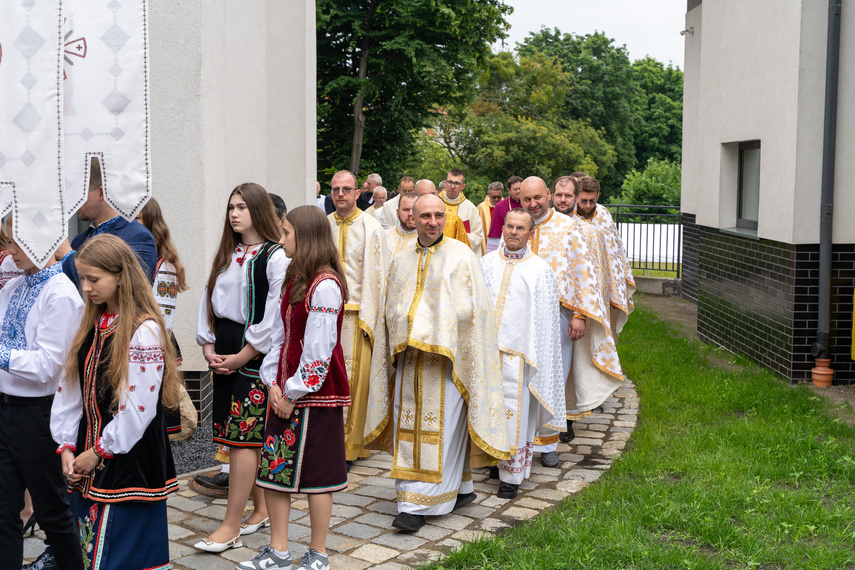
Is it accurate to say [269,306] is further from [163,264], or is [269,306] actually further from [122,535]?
[122,535]

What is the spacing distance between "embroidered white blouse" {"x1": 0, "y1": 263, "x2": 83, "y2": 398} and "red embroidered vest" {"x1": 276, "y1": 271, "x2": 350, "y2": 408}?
43.6 inches

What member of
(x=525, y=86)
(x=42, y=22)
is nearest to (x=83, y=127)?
(x=42, y=22)

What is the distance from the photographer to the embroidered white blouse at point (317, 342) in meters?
4.50

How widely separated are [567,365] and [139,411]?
194 inches

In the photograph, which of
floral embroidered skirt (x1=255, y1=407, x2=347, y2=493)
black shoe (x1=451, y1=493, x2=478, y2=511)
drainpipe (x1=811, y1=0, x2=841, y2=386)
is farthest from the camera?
drainpipe (x1=811, y1=0, x2=841, y2=386)

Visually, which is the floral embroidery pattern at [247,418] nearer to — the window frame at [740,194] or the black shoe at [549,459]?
the black shoe at [549,459]

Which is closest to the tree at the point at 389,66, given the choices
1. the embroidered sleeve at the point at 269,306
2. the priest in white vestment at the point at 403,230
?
the priest in white vestment at the point at 403,230

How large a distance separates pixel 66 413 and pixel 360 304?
347 centimetres

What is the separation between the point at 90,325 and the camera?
3.69 m

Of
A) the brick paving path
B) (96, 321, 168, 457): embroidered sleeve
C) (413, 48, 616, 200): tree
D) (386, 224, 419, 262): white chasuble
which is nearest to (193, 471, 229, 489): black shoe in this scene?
the brick paving path

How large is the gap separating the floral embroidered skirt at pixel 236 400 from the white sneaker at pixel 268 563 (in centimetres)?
67

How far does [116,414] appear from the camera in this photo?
354 cm

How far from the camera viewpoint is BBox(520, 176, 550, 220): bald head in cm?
738

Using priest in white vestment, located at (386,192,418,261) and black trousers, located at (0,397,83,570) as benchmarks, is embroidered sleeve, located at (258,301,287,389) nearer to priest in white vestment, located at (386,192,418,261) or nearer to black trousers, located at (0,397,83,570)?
black trousers, located at (0,397,83,570)
